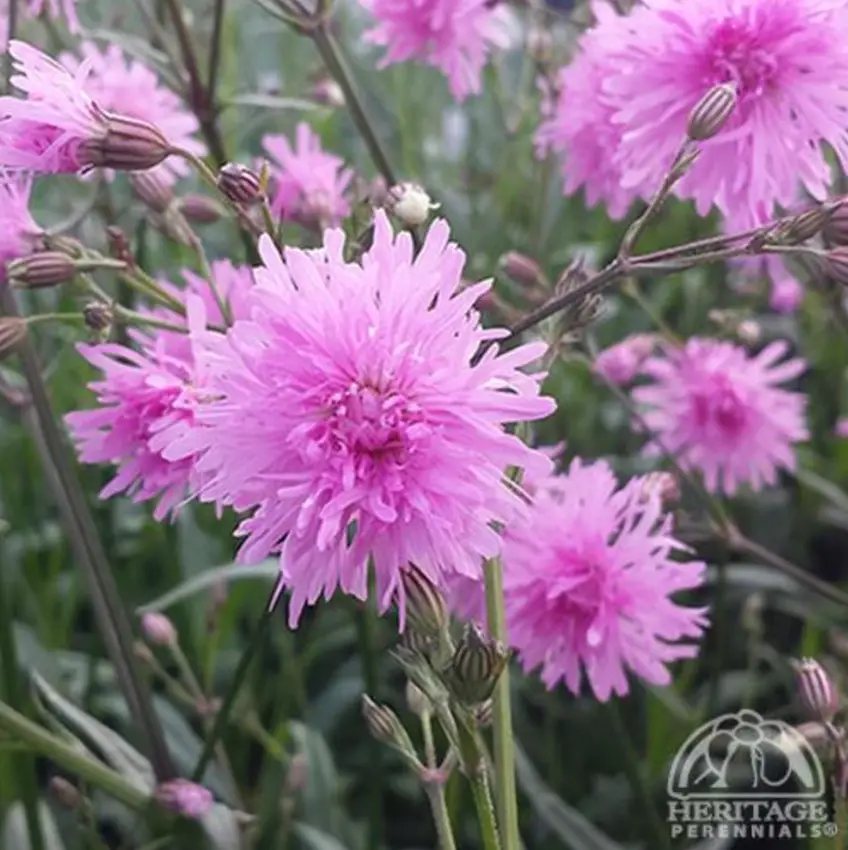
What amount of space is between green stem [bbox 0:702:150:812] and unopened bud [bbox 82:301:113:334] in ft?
0.63

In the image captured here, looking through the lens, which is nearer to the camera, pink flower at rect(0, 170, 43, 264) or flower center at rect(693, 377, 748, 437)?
pink flower at rect(0, 170, 43, 264)

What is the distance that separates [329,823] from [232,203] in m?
0.45

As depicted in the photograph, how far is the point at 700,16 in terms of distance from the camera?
1.66ft

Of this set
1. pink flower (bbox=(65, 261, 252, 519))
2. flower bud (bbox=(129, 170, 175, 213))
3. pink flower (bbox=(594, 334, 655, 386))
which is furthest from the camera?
pink flower (bbox=(594, 334, 655, 386))

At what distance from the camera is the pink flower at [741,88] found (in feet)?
1.64

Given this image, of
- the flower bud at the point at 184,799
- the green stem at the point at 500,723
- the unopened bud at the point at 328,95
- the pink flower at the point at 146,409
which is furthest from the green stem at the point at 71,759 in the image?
the unopened bud at the point at 328,95

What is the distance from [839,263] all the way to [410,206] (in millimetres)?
160

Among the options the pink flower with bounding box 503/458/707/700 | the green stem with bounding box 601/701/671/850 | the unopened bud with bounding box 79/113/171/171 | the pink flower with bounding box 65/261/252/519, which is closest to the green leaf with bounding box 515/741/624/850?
the green stem with bounding box 601/701/671/850

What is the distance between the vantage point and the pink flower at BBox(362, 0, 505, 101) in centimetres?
73

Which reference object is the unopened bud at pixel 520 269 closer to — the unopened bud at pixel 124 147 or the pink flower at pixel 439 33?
the pink flower at pixel 439 33

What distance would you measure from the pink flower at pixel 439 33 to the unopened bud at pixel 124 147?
0.27m

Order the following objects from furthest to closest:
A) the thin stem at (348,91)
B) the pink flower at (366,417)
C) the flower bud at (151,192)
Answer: the thin stem at (348,91) → the flower bud at (151,192) → the pink flower at (366,417)

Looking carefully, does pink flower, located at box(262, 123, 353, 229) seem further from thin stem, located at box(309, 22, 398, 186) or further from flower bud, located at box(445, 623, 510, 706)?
flower bud, located at box(445, 623, 510, 706)

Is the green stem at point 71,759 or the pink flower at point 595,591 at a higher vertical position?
the pink flower at point 595,591
